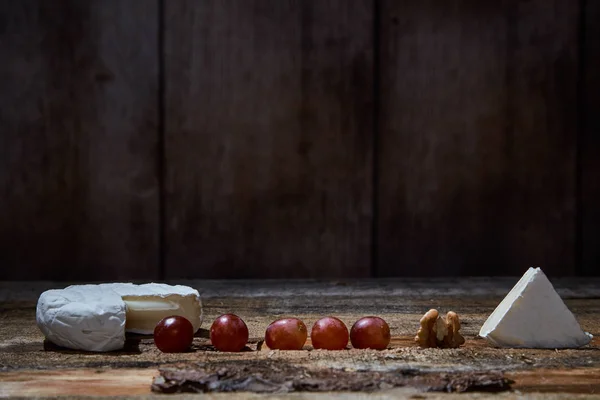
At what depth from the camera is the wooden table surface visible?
4.80ft

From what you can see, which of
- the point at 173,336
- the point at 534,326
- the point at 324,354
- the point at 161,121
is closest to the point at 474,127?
the point at 161,121

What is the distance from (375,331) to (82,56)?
2.01 metres

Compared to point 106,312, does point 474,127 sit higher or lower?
higher

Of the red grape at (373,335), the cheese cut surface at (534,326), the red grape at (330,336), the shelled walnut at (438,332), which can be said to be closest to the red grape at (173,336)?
the red grape at (330,336)

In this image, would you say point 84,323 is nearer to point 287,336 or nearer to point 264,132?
point 287,336

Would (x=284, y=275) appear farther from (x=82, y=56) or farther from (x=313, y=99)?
(x=82, y=56)

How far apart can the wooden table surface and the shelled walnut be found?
0.12 ft

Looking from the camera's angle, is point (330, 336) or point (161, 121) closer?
point (330, 336)

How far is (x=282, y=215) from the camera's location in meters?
3.24

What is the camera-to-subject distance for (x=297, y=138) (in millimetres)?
3232

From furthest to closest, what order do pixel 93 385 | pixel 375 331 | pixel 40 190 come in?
pixel 40 190 → pixel 375 331 → pixel 93 385

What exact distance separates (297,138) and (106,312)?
156 cm

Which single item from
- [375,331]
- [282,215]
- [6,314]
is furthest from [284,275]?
[375,331]

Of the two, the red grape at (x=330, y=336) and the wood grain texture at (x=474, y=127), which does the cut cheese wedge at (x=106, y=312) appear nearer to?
the red grape at (x=330, y=336)
